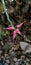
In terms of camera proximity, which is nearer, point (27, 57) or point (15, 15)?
point (27, 57)

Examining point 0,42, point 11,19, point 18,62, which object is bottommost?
point 18,62

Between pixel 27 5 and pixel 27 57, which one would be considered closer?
pixel 27 57

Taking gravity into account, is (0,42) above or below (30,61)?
above

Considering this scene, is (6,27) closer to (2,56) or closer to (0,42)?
(0,42)

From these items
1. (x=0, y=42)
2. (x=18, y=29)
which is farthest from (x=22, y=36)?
(x=0, y=42)

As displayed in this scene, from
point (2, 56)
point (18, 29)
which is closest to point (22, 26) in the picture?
point (18, 29)

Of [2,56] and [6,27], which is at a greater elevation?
[6,27]

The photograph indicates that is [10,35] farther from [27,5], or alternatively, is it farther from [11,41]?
[27,5]

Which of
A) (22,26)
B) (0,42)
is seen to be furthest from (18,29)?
(0,42)

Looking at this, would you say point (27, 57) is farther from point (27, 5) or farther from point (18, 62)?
point (27, 5)
